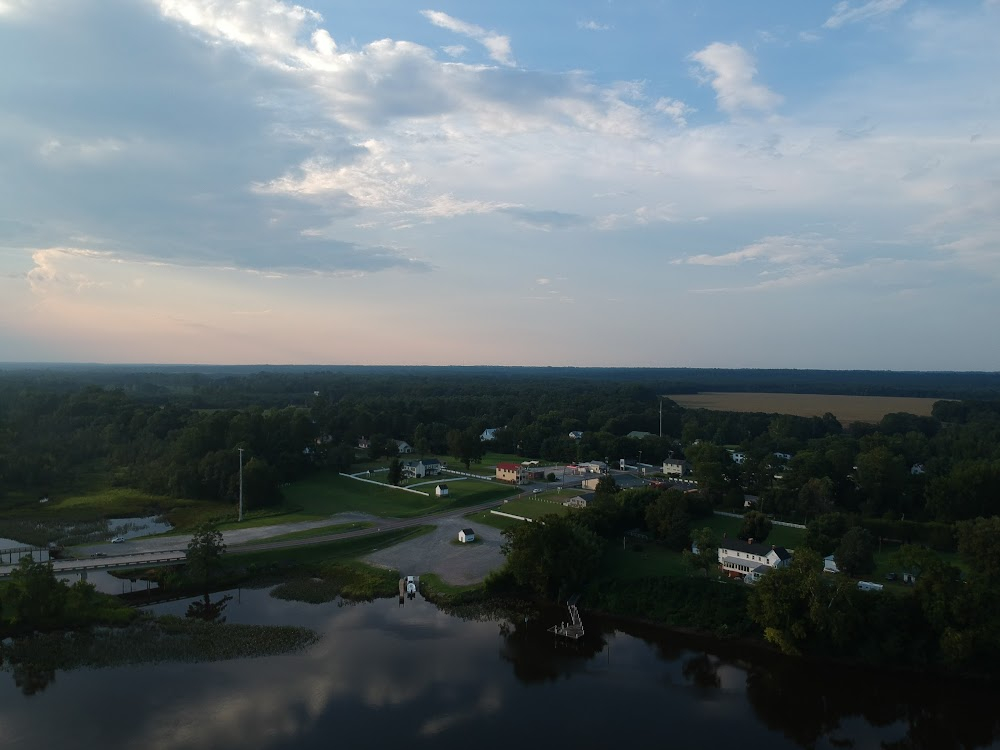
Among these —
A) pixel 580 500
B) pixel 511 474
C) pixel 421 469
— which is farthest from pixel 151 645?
pixel 511 474

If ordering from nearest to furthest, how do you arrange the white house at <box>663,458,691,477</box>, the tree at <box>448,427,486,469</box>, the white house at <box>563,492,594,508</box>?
the white house at <box>563,492,594,508</box> → the white house at <box>663,458,691,477</box> → the tree at <box>448,427,486,469</box>

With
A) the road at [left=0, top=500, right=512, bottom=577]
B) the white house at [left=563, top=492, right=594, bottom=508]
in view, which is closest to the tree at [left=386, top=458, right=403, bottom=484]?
the road at [left=0, top=500, right=512, bottom=577]

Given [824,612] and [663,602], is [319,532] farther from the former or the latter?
[824,612]

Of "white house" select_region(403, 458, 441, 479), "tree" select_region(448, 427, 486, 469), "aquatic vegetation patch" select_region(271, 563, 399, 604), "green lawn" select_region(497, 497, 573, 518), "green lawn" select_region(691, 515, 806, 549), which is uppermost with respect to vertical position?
"tree" select_region(448, 427, 486, 469)

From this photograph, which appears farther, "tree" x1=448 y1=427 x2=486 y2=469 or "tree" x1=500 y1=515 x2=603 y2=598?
"tree" x1=448 y1=427 x2=486 y2=469

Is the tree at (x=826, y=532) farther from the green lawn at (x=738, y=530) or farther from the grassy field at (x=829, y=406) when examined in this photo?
the grassy field at (x=829, y=406)

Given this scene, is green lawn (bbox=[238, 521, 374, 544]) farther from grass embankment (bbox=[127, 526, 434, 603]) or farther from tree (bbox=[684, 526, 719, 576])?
tree (bbox=[684, 526, 719, 576])

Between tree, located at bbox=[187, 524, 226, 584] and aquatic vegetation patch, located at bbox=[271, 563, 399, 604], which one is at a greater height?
tree, located at bbox=[187, 524, 226, 584]
